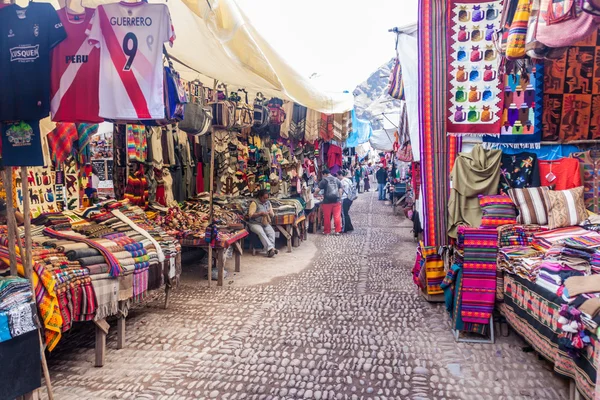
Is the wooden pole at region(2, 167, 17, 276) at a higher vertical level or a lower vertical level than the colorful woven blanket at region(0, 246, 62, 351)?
higher

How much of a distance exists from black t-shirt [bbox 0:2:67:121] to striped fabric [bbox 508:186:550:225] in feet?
15.2

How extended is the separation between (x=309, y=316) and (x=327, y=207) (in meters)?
6.19

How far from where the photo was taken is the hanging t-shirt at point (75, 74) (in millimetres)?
3361

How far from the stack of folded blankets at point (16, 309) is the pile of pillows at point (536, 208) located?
168 inches

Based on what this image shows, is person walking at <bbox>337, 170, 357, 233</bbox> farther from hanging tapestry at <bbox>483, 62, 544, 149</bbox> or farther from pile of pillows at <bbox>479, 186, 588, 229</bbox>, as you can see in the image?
pile of pillows at <bbox>479, 186, 588, 229</bbox>

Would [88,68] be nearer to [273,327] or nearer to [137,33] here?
[137,33]

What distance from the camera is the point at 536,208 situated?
4840 millimetres

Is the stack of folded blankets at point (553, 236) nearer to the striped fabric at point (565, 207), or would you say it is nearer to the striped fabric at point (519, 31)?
the striped fabric at point (565, 207)

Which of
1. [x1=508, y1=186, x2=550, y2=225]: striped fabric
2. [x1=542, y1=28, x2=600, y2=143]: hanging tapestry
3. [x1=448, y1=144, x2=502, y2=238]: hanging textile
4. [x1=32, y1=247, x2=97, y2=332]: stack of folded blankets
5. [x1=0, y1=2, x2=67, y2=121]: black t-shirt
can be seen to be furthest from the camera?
[x1=448, y1=144, x2=502, y2=238]: hanging textile

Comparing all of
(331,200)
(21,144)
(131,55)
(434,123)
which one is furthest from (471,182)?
(331,200)

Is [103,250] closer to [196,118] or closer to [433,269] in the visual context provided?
[196,118]

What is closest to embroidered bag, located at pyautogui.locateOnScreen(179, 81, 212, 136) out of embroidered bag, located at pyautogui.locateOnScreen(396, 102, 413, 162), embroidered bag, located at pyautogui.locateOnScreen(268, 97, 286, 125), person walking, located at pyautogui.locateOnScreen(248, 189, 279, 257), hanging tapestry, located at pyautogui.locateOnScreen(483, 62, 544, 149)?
person walking, located at pyautogui.locateOnScreen(248, 189, 279, 257)

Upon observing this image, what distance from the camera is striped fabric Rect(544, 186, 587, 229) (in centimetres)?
464

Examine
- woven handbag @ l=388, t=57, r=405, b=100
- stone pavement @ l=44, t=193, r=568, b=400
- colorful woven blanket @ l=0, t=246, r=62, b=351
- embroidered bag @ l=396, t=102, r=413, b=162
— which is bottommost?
stone pavement @ l=44, t=193, r=568, b=400
